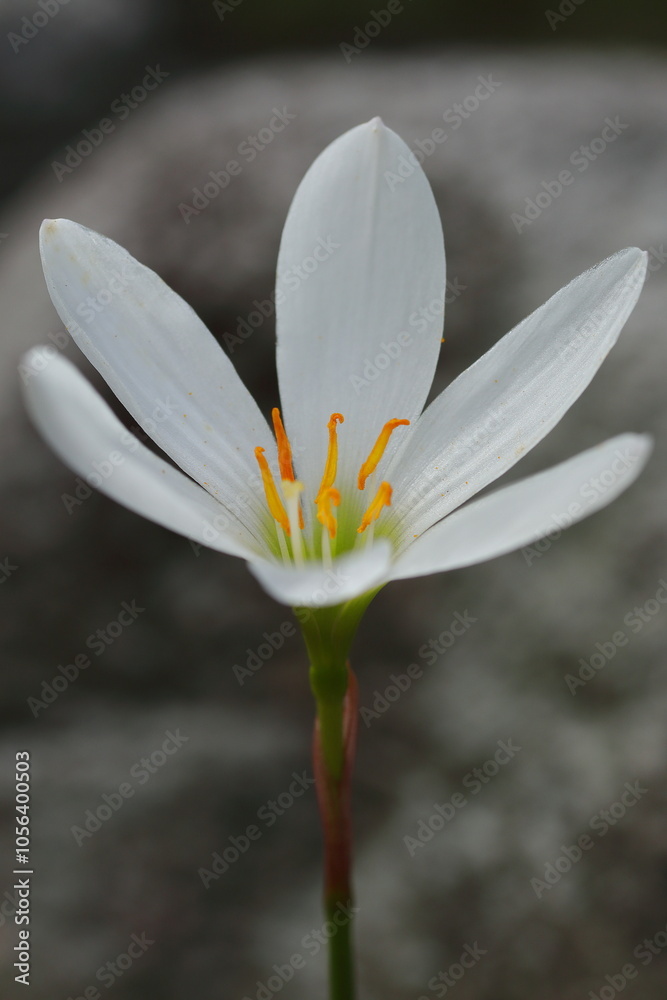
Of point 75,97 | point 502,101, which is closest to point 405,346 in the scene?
point 502,101

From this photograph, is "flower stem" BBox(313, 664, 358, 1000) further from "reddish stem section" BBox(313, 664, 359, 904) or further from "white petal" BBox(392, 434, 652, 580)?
"white petal" BBox(392, 434, 652, 580)

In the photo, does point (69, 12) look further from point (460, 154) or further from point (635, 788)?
point (635, 788)
